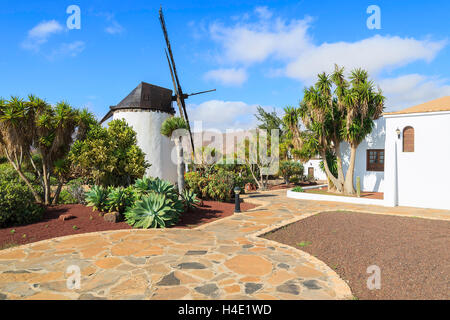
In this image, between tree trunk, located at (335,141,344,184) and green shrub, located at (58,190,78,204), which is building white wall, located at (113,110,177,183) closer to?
green shrub, located at (58,190,78,204)

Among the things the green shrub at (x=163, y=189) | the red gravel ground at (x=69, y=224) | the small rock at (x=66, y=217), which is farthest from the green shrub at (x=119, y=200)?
the small rock at (x=66, y=217)

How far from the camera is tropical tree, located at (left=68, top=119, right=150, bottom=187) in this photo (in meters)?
10.1

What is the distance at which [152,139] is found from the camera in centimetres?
1798

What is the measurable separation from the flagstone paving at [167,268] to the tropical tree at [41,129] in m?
4.89

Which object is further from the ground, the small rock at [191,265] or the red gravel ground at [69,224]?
the red gravel ground at [69,224]

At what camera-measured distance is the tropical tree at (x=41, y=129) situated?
922 centimetres

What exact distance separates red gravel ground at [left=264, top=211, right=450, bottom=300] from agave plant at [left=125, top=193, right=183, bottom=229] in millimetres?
3148

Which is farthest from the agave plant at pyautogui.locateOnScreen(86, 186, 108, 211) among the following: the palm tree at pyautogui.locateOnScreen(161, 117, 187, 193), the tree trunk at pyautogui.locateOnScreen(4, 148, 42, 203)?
the palm tree at pyautogui.locateOnScreen(161, 117, 187, 193)

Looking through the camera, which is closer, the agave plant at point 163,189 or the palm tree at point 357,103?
the agave plant at point 163,189

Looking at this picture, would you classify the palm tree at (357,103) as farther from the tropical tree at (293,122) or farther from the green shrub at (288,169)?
the green shrub at (288,169)

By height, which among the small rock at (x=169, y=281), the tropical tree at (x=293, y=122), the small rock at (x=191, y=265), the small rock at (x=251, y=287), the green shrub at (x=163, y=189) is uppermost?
the tropical tree at (x=293, y=122)

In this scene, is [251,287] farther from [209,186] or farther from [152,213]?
[209,186]
